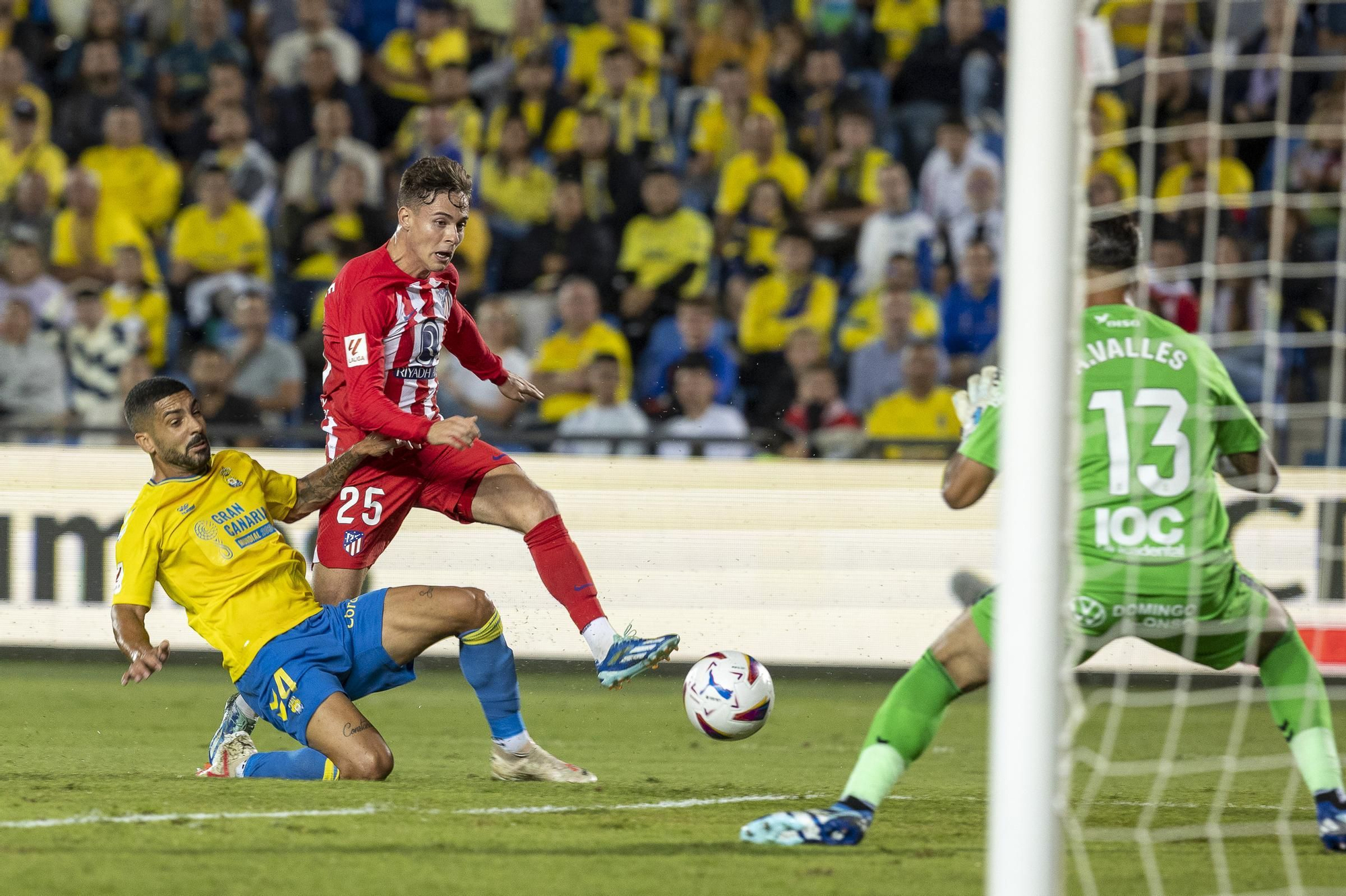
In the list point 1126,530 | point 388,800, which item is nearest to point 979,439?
point 1126,530

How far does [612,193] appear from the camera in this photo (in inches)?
436

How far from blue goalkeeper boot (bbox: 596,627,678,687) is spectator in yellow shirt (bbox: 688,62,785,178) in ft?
21.1

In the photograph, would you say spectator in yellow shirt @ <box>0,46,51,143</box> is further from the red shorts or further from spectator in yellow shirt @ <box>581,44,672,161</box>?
the red shorts

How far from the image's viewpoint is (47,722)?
682 centimetres

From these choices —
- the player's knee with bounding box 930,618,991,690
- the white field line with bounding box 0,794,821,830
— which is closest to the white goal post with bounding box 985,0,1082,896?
the player's knee with bounding box 930,618,991,690

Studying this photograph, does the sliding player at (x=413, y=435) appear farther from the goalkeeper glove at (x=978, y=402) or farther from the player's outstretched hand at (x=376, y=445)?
the goalkeeper glove at (x=978, y=402)

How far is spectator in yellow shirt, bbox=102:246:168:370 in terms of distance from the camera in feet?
34.6

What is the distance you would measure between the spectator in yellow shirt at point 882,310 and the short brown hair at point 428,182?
195 inches

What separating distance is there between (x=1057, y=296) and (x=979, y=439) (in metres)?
1.14

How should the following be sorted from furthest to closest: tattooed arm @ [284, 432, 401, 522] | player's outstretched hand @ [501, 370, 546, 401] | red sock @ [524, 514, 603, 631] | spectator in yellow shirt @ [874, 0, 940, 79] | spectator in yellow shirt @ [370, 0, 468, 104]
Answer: spectator in yellow shirt @ [370, 0, 468, 104], spectator in yellow shirt @ [874, 0, 940, 79], player's outstretched hand @ [501, 370, 546, 401], red sock @ [524, 514, 603, 631], tattooed arm @ [284, 432, 401, 522]

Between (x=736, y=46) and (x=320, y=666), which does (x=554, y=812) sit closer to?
(x=320, y=666)

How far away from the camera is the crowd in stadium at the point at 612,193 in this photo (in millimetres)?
9992

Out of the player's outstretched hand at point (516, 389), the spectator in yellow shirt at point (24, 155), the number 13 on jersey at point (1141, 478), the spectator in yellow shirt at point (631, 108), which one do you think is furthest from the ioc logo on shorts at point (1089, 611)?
the spectator in yellow shirt at point (24, 155)

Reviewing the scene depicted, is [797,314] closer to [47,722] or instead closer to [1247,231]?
[1247,231]
